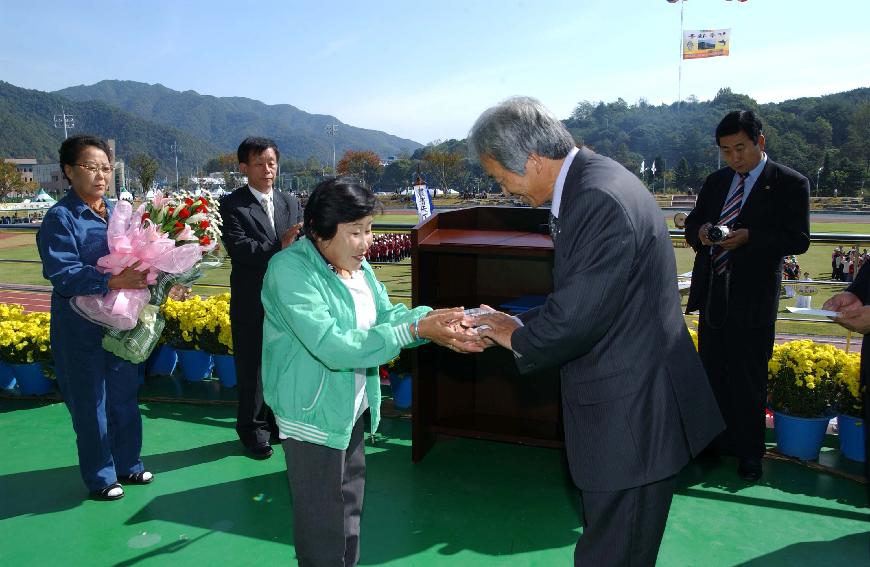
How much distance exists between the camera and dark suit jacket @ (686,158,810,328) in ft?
11.5

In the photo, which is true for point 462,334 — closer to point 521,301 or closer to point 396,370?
point 521,301

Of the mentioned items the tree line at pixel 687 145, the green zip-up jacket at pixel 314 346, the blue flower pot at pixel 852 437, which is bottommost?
the blue flower pot at pixel 852 437

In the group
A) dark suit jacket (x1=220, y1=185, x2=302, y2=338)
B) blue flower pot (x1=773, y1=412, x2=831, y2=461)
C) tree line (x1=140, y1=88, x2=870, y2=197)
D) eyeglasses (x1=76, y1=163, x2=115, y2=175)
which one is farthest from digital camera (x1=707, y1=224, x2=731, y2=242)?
tree line (x1=140, y1=88, x2=870, y2=197)

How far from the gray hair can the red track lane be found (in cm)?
1208

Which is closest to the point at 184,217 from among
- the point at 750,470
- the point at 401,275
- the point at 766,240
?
the point at 766,240

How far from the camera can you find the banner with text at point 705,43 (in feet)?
219

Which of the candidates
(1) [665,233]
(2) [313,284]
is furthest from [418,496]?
(1) [665,233]

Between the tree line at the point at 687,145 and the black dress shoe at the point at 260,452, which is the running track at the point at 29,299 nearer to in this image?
the black dress shoe at the point at 260,452

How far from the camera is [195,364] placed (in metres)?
5.37

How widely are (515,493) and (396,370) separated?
1.49 m

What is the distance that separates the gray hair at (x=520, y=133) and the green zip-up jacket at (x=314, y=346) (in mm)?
656

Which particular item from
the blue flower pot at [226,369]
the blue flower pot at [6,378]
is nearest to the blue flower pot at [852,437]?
the blue flower pot at [226,369]

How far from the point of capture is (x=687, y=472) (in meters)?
3.69

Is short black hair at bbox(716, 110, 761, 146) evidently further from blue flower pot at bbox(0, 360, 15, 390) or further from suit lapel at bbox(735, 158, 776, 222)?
blue flower pot at bbox(0, 360, 15, 390)
